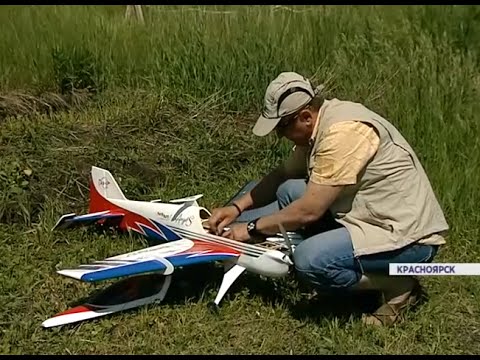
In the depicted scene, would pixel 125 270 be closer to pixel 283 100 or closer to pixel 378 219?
pixel 283 100

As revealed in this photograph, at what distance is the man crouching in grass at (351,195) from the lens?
11.7 feet

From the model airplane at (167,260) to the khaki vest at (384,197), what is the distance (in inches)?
15.4

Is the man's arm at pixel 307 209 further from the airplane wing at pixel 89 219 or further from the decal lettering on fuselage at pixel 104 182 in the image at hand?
the decal lettering on fuselage at pixel 104 182

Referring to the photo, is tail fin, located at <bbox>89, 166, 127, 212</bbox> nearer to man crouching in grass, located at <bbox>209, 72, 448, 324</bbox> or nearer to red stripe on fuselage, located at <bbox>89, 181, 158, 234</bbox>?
red stripe on fuselage, located at <bbox>89, 181, 158, 234</bbox>

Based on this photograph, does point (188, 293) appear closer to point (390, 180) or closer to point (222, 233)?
point (222, 233)

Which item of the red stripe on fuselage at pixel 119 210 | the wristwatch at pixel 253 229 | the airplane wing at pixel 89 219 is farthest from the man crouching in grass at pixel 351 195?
the airplane wing at pixel 89 219

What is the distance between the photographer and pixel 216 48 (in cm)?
673

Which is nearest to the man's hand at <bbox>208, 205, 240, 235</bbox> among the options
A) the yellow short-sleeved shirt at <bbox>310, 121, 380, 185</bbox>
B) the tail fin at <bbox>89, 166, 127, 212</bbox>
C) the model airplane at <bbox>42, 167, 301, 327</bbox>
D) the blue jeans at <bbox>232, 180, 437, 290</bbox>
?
the model airplane at <bbox>42, 167, 301, 327</bbox>

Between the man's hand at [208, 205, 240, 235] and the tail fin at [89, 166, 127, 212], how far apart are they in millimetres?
857

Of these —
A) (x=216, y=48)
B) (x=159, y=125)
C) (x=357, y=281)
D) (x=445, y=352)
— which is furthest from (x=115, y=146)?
(x=445, y=352)

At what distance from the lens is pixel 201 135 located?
234 inches

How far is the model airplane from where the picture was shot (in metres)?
3.85

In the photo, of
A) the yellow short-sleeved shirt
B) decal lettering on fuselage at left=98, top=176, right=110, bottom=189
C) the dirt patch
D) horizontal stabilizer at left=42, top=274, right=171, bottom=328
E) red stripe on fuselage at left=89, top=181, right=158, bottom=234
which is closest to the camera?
the yellow short-sleeved shirt

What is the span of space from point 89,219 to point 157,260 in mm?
995
